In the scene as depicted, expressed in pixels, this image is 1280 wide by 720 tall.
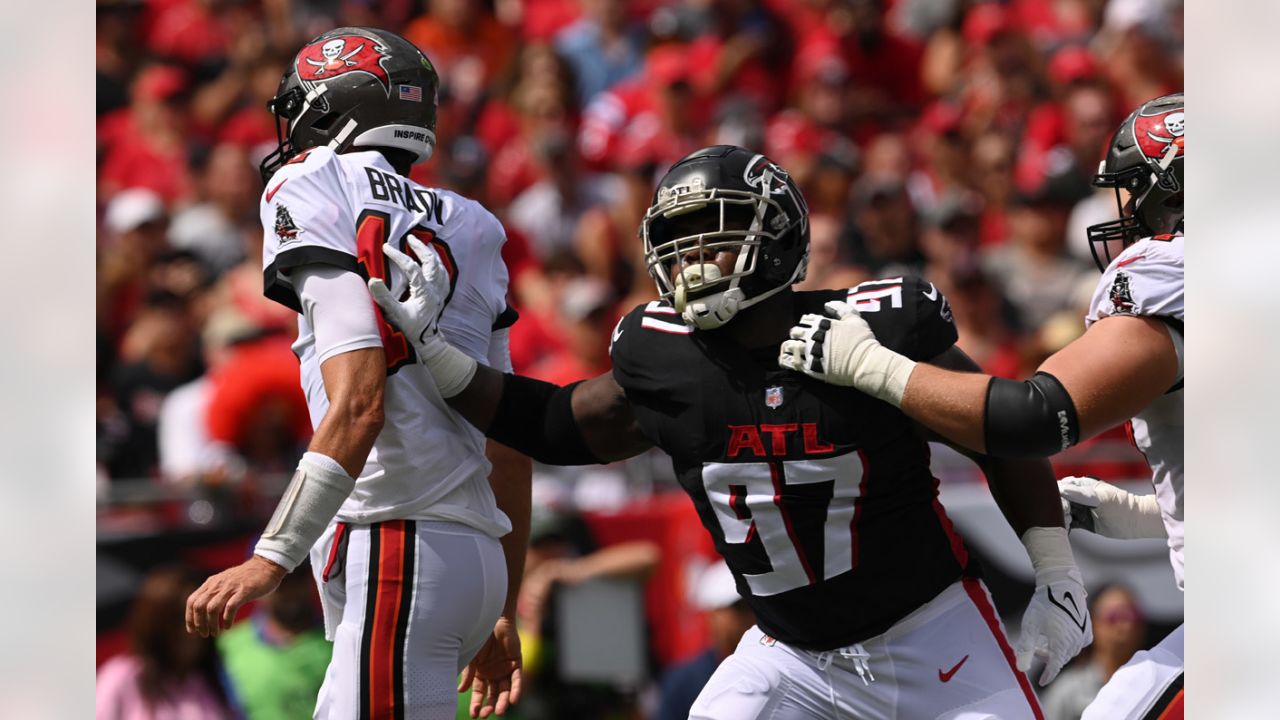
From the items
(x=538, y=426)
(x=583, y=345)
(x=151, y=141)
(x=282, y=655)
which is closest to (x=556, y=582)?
(x=282, y=655)

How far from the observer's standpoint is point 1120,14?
382 inches

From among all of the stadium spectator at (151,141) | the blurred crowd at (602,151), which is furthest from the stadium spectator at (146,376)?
the stadium spectator at (151,141)

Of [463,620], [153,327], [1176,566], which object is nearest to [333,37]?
[463,620]

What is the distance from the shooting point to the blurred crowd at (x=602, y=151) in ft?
27.2

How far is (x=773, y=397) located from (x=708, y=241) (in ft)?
1.28

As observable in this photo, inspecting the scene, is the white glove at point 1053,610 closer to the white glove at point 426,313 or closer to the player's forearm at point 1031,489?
the player's forearm at point 1031,489

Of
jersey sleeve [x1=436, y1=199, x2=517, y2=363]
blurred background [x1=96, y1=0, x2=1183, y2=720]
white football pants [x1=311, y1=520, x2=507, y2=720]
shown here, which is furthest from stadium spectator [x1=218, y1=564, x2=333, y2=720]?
white football pants [x1=311, y1=520, x2=507, y2=720]

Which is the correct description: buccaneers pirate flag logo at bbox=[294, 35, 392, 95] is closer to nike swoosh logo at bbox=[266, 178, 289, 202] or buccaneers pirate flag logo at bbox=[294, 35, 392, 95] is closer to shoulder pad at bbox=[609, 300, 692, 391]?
nike swoosh logo at bbox=[266, 178, 289, 202]

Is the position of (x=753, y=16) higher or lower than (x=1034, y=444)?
higher

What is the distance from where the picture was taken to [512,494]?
157 inches

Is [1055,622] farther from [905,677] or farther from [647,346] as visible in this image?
[647,346]

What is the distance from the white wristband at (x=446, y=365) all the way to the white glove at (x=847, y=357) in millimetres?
765
